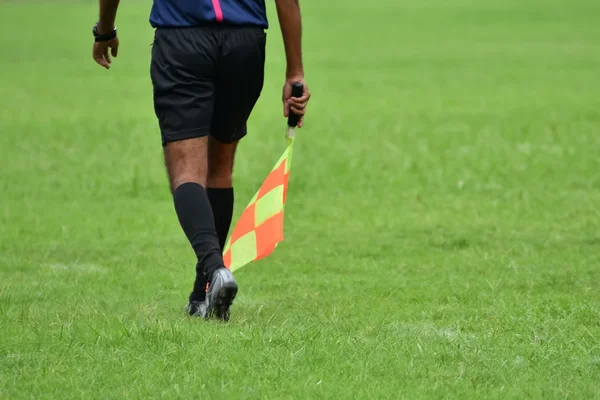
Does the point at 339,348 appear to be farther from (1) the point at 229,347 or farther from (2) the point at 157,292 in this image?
(2) the point at 157,292

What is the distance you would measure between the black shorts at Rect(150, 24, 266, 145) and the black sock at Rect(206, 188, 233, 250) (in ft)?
1.85

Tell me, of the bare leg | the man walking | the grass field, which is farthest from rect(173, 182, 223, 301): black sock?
the bare leg

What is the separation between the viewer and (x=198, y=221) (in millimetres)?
5125

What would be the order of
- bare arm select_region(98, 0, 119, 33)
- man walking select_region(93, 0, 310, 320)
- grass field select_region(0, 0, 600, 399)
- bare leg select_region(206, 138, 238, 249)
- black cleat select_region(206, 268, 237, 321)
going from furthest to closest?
1. bare leg select_region(206, 138, 238, 249)
2. bare arm select_region(98, 0, 119, 33)
3. man walking select_region(93, 0, 310, 320)
4. black cleat select_region(206, 268, 237, 321)
5. grass field select_region(0, 0, 600, 399)

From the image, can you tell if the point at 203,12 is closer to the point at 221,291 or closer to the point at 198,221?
the point at 198,221

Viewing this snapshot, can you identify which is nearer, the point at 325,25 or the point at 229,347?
the point at 229,347

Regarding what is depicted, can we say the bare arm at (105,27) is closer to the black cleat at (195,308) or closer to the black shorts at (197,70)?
the black shorts at (197,70)

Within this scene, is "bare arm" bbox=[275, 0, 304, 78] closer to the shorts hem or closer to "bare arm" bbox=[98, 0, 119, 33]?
the shorts hem

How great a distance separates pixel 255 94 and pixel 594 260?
8.43 ft

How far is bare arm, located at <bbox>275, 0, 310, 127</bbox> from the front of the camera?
525cm

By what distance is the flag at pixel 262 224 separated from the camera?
5426mm

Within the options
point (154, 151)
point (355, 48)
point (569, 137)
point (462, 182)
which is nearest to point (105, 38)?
point (462, 182)

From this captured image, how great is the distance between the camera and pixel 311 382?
409 centimetres

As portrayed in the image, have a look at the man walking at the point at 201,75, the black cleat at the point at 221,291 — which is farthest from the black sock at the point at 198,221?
the black cleat at the point at 221,291
